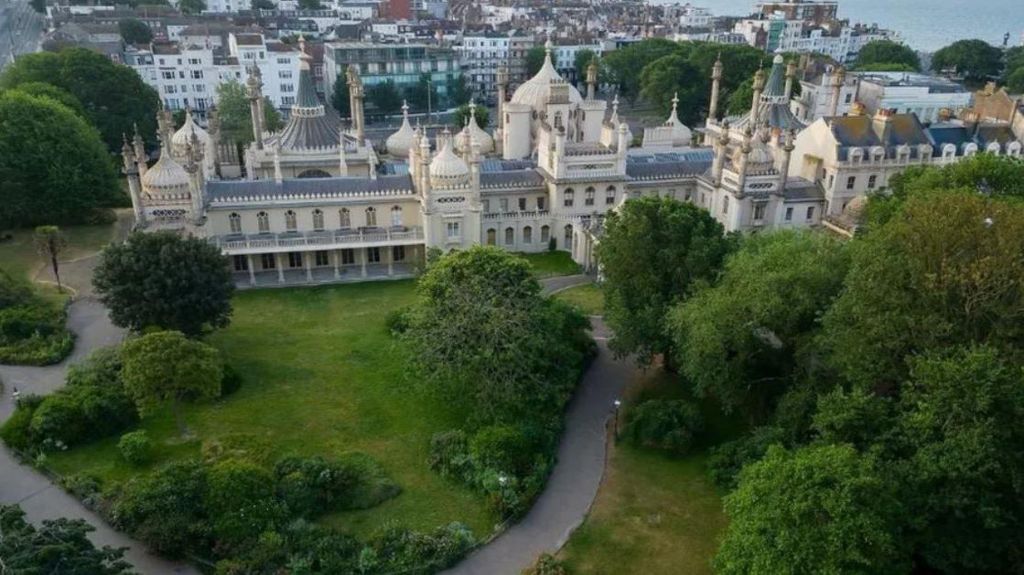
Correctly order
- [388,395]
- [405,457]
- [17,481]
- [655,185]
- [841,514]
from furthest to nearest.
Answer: [655,185] → [388,395] → [405,457] → [17,481] → [841,514]

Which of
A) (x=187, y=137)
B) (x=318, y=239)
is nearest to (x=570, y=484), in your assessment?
(x=318, y=239)

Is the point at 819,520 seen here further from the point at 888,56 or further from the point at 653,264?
the point at 888,56

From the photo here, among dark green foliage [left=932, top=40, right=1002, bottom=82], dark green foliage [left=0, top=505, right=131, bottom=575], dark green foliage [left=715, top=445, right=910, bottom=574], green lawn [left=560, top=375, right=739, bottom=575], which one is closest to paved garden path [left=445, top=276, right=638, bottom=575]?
green lawn [left=560, top=375, right=739, bottom=575]

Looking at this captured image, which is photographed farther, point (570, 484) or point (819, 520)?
point (570, 484)

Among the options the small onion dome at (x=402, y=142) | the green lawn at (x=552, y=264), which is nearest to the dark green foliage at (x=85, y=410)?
the green lawn at (x=552, y=264)

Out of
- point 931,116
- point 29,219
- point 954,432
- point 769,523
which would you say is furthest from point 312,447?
point 931,116

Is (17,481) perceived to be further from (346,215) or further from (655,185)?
(655,185)

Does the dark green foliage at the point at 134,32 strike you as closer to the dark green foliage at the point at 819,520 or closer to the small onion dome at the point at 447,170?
the small onion dome at the point at 447,170
